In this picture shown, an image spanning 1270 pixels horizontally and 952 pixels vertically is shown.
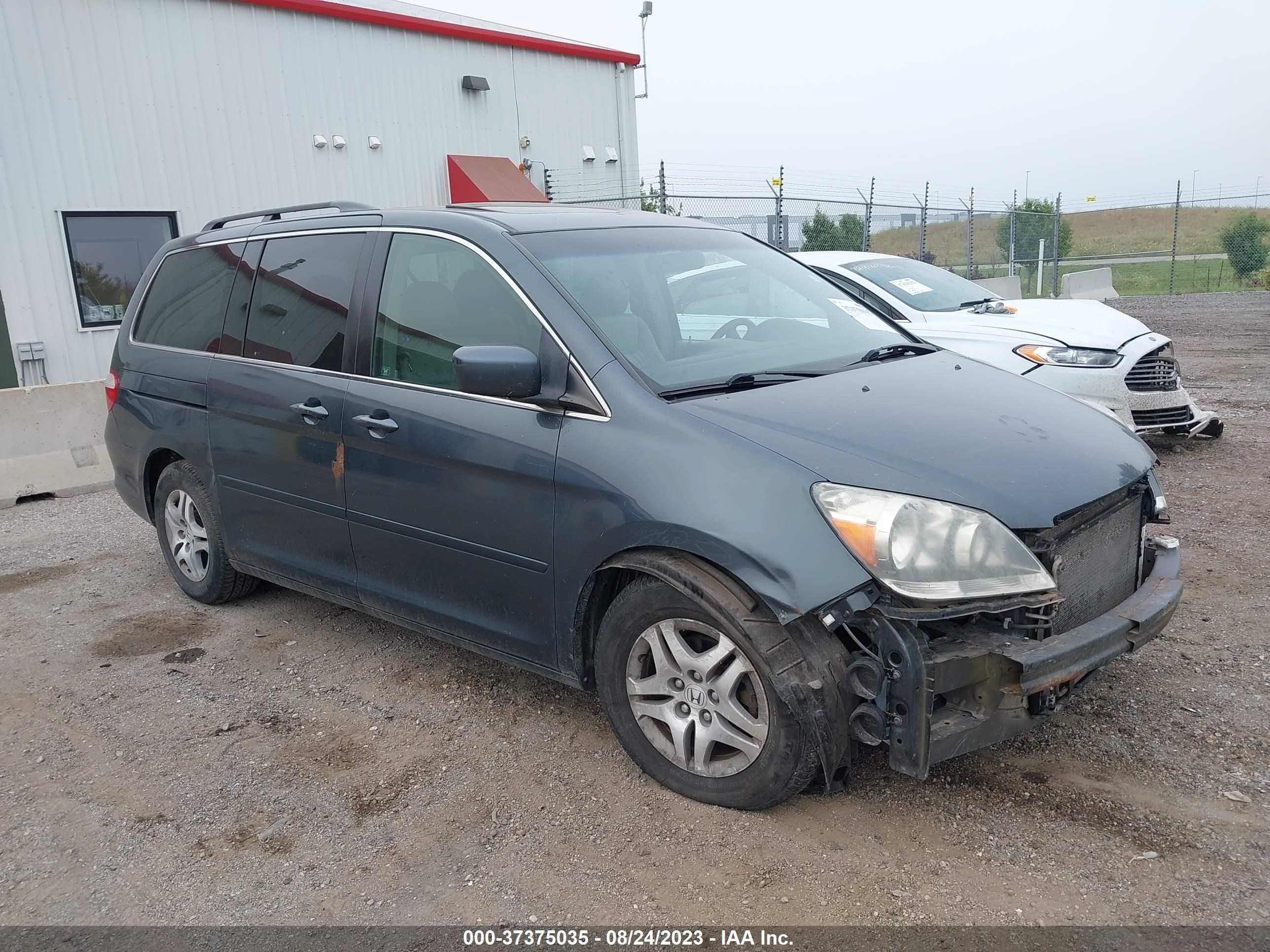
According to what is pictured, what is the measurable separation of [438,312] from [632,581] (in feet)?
4.34

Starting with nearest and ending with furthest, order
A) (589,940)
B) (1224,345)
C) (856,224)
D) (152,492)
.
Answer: (589,940) < (152,492) < (1224,345) < (856,224)

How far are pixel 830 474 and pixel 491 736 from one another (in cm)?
167

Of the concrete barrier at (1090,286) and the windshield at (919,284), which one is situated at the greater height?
the windshield at (919,284)

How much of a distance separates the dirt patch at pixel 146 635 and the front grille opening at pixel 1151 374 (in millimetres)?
6229

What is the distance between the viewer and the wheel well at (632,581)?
281cm

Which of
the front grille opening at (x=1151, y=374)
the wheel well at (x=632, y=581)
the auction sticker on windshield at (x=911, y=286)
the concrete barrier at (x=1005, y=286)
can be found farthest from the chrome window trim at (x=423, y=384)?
the concrete barrier at (x=1005, y=286)

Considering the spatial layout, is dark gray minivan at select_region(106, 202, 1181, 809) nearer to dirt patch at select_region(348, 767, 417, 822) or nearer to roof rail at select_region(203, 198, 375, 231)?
roof rail at select_region(203, 198, 375, 231)

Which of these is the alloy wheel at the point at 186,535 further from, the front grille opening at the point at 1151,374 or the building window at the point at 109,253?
the building window at the point at 109,253

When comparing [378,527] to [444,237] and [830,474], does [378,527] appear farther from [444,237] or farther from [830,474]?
[830,474]

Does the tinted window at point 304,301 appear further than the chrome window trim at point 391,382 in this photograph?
Yes

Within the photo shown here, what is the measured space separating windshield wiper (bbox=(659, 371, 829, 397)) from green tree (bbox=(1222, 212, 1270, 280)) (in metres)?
28.0

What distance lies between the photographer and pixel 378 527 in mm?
3773

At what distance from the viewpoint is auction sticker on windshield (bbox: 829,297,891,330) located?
4176 millimetres

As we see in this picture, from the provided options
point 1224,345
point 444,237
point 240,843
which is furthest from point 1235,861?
point 1224,345
